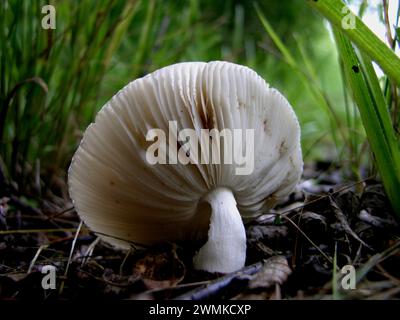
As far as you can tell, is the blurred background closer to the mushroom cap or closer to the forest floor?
the forest floor

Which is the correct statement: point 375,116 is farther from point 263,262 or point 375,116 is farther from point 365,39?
point 263,262

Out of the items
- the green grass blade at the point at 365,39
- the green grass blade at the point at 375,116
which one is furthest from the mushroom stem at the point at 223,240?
the green grass blade at the point at 365,39

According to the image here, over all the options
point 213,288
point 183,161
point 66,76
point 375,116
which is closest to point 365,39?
point 375,116

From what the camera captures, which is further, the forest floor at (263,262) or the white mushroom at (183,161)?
the white mushroom at (183,161)

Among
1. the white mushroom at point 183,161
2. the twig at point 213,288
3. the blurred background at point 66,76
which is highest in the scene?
the blurred background at point 66,76

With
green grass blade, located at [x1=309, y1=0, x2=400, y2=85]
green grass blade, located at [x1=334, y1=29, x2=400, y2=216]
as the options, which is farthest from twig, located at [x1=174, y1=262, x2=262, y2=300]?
green grass blade, located at [x1=309, y1=0, x2=400, y2=85]

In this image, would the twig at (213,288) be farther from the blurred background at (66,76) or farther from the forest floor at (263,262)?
the blurred background at (66,76)
